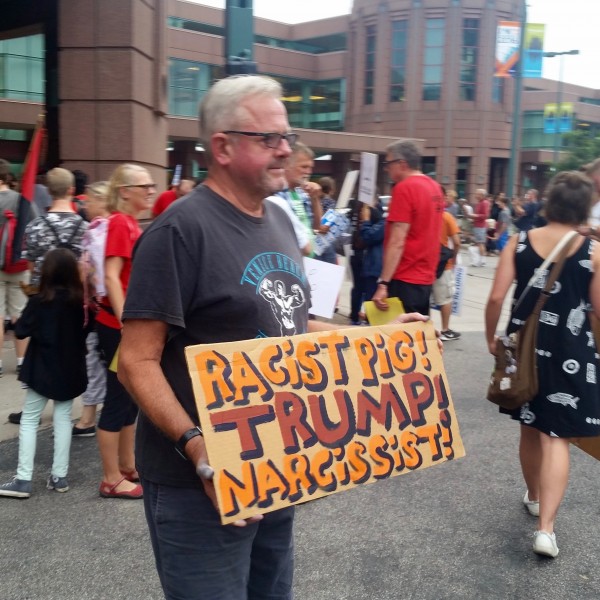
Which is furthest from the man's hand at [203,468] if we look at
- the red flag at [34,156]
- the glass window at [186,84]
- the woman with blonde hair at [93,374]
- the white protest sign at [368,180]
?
the glass window at [186,84]

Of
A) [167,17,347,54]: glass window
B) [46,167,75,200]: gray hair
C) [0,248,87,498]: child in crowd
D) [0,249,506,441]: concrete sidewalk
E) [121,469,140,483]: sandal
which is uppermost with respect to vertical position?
[167,17,347,54]: glass window

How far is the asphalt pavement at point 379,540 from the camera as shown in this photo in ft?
10.6

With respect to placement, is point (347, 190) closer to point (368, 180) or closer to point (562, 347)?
point (368, 180)

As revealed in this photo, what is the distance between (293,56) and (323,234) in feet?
136

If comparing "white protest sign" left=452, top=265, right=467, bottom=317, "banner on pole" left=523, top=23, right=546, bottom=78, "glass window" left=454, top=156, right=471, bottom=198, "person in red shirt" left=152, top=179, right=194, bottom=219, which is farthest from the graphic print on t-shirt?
"glass window" left=454, top=156, right=471, bottom=198

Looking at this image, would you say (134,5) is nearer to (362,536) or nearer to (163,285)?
(362,536)

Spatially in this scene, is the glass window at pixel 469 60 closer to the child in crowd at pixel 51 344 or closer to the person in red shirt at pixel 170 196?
the person in red shirt at pixel 170 196

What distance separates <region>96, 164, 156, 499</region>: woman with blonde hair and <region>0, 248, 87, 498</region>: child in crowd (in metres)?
0.16

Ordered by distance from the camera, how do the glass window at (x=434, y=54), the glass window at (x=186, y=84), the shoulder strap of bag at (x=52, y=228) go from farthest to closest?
the glass window at (x=434, y=54) < the glass window at (x=186, y=84) < the shoulder strap of bag at (x=52, y=228)

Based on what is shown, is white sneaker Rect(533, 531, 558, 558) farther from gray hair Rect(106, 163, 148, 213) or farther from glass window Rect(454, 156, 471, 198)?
glass window Rect(454, 156, 471, 198)

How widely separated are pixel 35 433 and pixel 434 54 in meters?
42.3

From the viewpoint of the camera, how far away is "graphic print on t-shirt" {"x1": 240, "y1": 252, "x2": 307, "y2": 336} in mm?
1936

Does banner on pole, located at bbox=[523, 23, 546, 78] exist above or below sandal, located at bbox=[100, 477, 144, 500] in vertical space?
above

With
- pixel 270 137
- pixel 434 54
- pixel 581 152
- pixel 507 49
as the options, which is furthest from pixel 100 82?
pixel 434 54
